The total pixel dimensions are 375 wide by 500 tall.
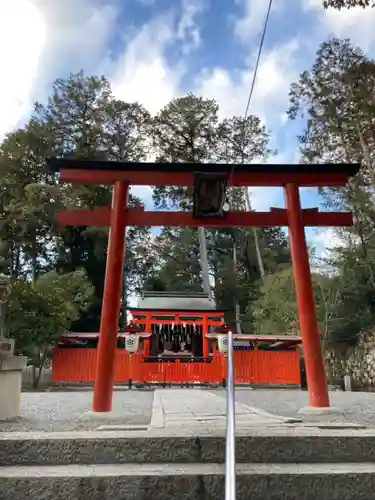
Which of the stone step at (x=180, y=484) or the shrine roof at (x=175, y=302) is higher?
the shrine roof at (x=175, y=302)

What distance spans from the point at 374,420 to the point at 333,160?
51.6 feet

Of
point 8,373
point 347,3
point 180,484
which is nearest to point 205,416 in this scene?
point 180,484

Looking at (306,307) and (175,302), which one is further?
(175,302)

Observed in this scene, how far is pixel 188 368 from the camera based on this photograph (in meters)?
13.1

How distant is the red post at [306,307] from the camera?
5.51 m

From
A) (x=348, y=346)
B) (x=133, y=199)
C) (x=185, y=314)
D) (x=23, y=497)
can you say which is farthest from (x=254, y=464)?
(x=133, y=199)

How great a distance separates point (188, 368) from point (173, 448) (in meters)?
10.9

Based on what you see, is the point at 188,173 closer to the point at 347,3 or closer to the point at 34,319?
the point at 347,3

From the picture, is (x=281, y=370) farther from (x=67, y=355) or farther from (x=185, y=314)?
(x=67, y=355)

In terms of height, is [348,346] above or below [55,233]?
below

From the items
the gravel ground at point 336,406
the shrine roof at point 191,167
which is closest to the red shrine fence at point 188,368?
the gravel ground at point 336,406

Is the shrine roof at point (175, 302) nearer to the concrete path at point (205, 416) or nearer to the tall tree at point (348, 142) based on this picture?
the tall tree at point (348, 142)

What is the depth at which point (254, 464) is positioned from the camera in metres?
2.46

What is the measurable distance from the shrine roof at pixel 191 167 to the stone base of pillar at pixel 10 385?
264 centimetres
